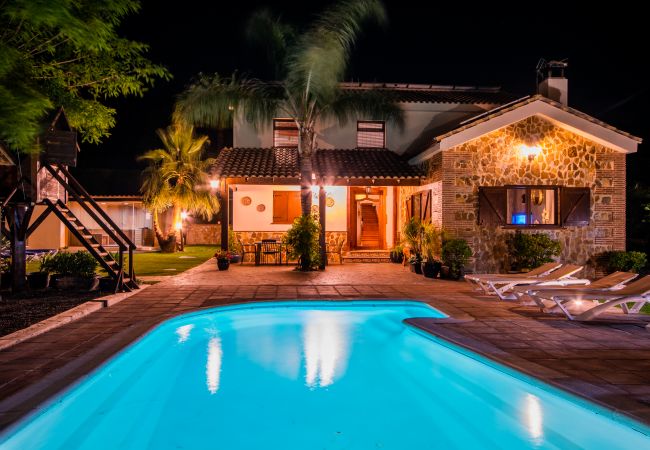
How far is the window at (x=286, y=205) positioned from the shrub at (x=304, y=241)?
3903mm

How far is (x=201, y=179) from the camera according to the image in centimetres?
2608

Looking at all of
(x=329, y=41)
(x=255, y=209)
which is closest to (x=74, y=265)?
(x=329, y=41)

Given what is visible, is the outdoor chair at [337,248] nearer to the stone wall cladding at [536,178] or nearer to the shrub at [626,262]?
the stone wall cladding at [536,178]

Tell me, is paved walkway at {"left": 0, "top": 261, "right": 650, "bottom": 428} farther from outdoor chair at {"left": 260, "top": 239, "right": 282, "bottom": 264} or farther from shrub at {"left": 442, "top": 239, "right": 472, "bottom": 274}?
outdoor chair at {"left": 260, "top": 239, "right": 282, "bottom": 264}

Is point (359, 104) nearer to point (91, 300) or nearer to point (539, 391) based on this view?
point (91, 300)

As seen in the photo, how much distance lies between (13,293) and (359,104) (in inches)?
405

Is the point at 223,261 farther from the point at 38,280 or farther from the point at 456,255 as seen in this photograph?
the point at 456,255

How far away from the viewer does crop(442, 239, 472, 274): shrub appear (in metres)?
13.9

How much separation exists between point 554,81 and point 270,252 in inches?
430

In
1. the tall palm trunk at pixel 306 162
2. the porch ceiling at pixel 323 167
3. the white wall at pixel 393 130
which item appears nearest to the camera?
the tall palm trunk at pixel 306 162

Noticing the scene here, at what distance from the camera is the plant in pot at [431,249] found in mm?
14250

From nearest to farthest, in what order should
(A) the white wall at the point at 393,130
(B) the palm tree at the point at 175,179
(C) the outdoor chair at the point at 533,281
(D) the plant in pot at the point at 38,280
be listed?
(C) the outdoor chair at the point at 533,281
(D) the plant in pot at the point at 38,280
(A) the white wall at the point at 393,130
(B) the palm tree at the point at 175,179

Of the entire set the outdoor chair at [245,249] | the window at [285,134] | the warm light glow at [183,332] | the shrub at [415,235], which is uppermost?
the window at [285,134]

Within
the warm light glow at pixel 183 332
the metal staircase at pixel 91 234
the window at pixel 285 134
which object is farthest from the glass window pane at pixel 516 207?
the metal staircase at pixel 91 234
